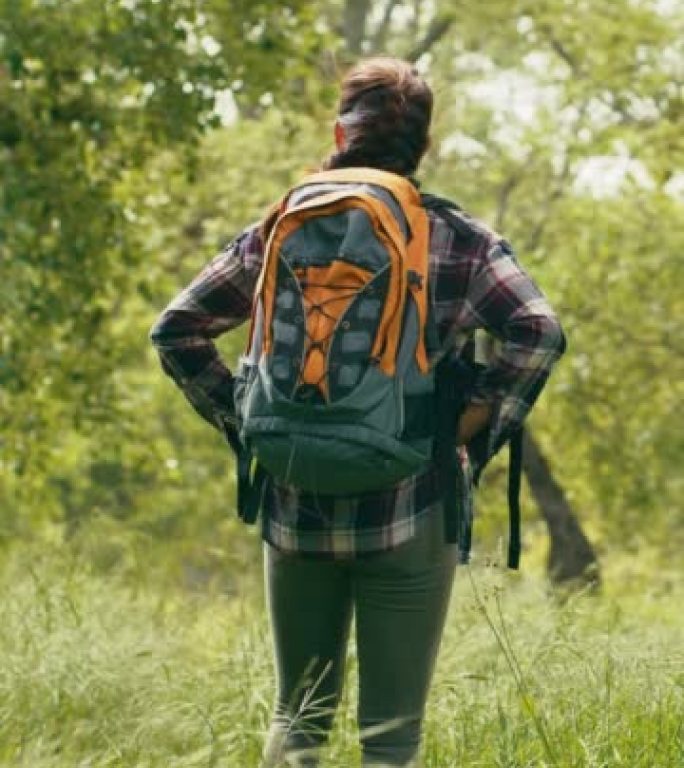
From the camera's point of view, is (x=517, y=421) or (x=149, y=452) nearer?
(x=517, y=421)

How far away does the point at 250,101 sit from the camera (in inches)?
383

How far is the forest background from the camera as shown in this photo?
627 centimetres

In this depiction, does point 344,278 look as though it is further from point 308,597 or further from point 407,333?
point 308,597

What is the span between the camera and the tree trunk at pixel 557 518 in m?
16.3

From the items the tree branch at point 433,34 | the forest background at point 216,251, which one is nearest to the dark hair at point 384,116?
the forest background at point 216,251

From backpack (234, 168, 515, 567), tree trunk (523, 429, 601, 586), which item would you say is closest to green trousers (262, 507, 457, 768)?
backpack (234, 168, 515, 567)

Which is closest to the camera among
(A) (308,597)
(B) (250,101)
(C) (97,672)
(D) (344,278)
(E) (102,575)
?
(D) (344,278)

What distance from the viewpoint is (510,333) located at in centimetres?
363

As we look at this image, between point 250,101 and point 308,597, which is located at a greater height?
point 250,101

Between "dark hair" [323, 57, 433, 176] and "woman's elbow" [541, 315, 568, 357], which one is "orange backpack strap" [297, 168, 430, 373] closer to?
"dark hair" [323, 57, 433, 176]

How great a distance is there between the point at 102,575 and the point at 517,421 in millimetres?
4359

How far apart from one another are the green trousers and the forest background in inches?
8.6

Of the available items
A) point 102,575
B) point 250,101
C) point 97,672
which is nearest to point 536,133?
point 250,101

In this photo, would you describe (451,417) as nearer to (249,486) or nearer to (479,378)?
(479,378)
